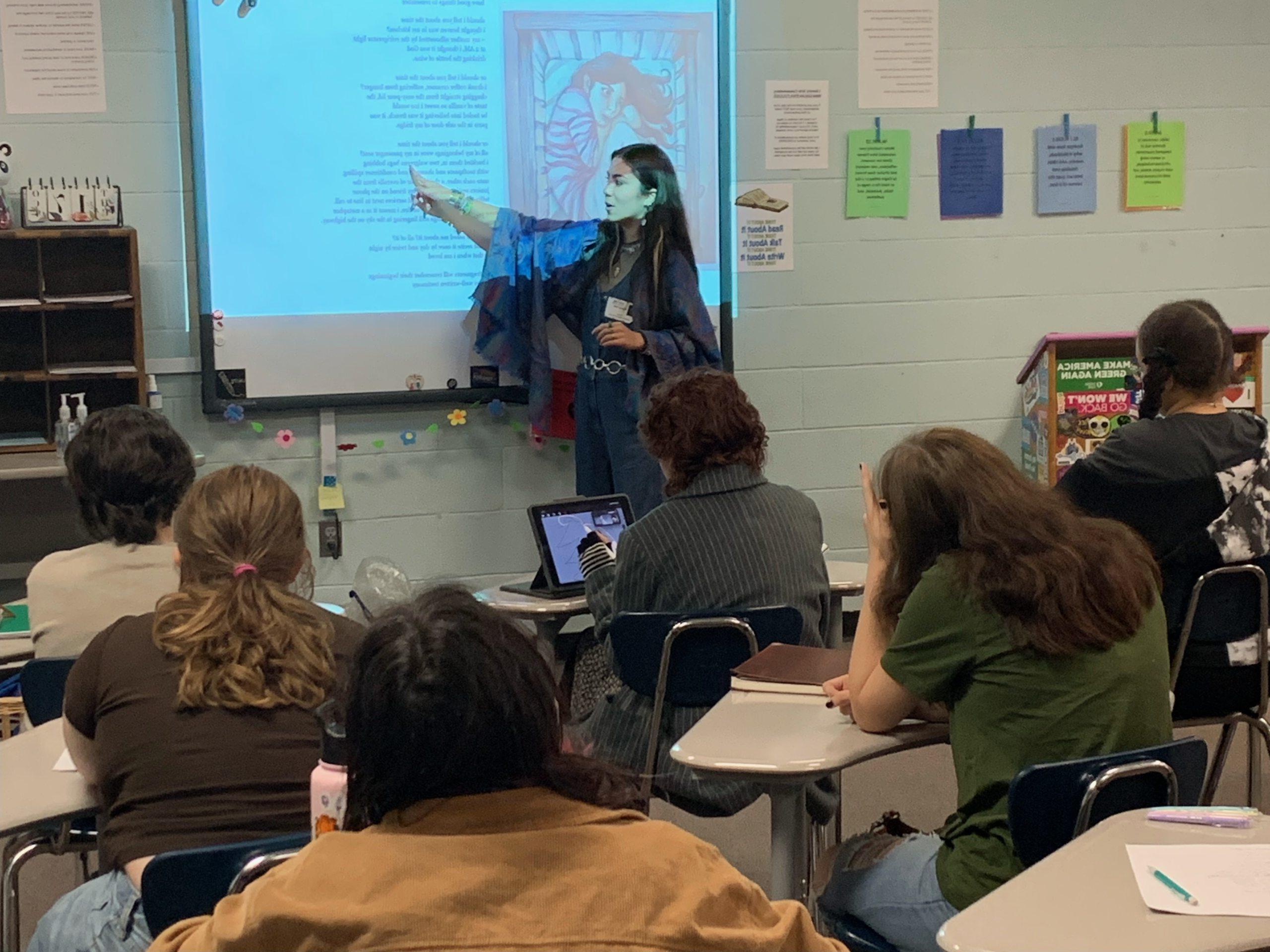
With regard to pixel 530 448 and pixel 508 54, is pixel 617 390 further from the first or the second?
pixel 508 54

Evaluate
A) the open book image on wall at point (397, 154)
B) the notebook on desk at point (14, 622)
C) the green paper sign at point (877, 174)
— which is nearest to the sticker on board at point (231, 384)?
the open book image on wall at point (397, 154)

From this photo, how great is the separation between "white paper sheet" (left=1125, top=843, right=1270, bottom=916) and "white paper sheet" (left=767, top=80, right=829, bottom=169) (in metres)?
3.63

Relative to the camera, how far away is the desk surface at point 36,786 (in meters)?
1.93

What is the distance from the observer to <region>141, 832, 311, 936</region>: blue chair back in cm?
159

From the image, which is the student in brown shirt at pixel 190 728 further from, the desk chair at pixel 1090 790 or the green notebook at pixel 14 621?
the green notebook at pixel 14 621

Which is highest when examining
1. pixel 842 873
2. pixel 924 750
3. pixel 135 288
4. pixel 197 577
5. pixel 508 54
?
pixel 508 54

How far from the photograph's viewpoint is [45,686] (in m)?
Answer: 2.39

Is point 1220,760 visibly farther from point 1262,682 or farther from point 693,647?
point 693,647

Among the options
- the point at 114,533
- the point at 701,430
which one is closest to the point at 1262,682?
the point at 701,430

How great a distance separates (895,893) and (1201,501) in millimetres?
1340

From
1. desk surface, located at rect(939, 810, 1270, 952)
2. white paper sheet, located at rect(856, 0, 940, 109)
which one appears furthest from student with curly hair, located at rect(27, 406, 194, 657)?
white paper sheet, located at rect(856, 0, 940, 109)

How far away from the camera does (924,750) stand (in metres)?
4.29

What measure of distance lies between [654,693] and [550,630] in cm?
57

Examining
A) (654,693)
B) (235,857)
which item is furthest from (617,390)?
(235,857)
